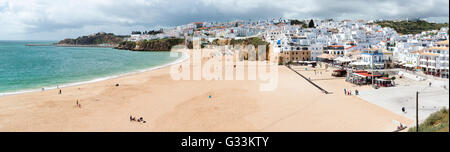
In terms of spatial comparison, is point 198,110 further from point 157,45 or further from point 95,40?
point 95,40

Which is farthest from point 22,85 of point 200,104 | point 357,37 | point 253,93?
point 357,37

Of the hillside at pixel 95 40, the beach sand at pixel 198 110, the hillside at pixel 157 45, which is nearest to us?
the beach sand at pixel 198 110

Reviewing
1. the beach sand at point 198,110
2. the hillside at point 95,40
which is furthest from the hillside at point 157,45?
the beach sand at point 198,110

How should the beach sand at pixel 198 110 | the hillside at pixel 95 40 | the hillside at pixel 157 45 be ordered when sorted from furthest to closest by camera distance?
1. the hillside at pixel 95 40
2. the hillside at pixel 157 45
3. the beach sand at pixel 198 110

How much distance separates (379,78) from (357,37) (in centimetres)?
4074

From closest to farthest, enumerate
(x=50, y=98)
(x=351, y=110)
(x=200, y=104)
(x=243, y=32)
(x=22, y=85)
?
1. (x=351, y=110)
2. (x=200, y=104)
3. (x=50, y=98)
4. (x=22, y=85)
5. (x=243, y=32)

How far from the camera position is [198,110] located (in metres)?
17.3

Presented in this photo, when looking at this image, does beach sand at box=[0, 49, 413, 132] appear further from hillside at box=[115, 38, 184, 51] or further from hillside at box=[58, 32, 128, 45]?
hillside at box=[58, 32, 128, 45]

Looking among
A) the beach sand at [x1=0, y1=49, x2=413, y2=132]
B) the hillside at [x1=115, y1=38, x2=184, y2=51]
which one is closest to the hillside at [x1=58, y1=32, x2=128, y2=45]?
the hillside at [x1=115, y1=38, x2=184, y2=51]

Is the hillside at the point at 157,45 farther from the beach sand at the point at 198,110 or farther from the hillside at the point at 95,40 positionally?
the beach sand at the point at 198,110

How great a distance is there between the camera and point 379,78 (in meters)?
23.6

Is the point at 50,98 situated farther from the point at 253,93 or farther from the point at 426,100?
the point at 426,100

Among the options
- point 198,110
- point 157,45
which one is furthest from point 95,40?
point 198,110

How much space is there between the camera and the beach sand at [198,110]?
550 inches
